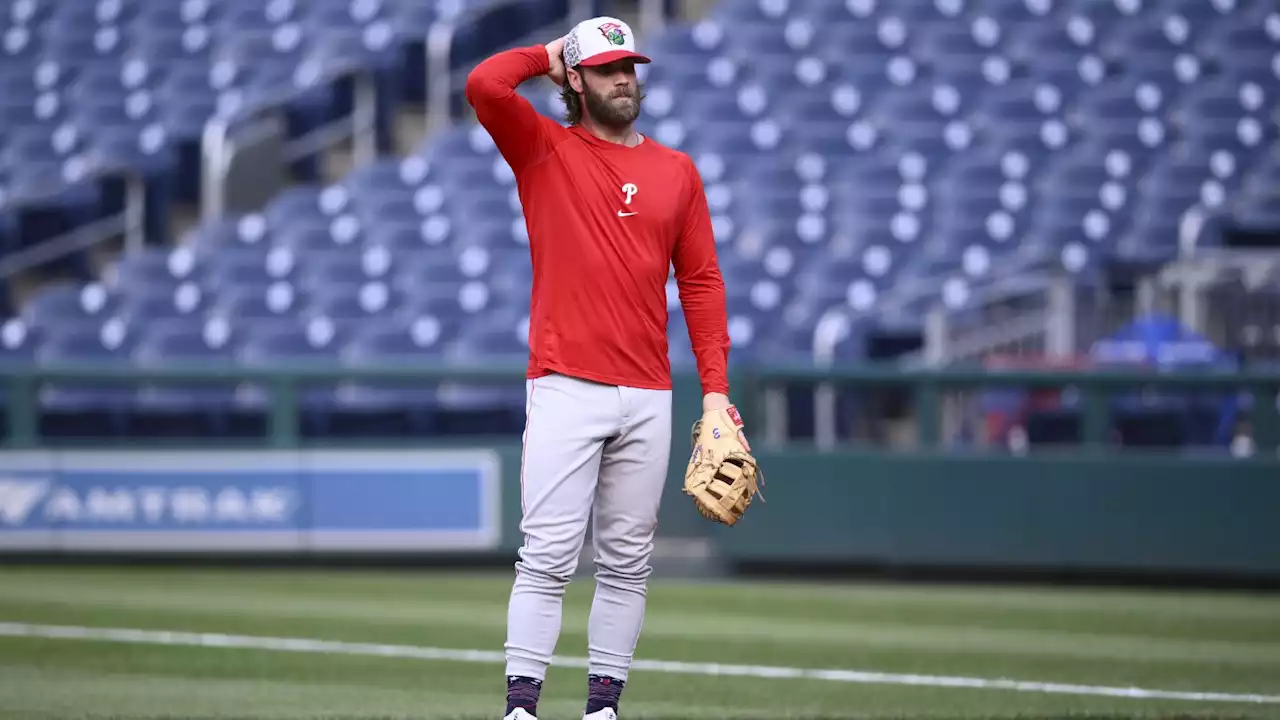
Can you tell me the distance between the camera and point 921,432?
33.6 feet

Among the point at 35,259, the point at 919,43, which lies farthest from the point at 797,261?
the point at 35,259

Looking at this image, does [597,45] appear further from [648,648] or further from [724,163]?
[724,163]

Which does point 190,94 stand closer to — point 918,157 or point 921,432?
point 918,157

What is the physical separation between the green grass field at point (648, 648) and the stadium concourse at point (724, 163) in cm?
411

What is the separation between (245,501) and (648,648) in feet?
13.9

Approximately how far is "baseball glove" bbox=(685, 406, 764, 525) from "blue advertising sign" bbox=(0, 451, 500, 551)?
6272mm

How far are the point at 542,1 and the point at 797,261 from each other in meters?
4.40

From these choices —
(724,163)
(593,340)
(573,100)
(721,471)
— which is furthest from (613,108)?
(724,163)

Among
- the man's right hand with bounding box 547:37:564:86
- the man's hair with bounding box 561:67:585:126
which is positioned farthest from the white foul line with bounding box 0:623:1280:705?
the man's right hand with bounding box 547:37:564:86

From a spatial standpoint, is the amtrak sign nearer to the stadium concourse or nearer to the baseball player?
the stadium concourse

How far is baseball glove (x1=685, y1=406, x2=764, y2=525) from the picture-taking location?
4.27 m

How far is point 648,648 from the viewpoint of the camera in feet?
23.3

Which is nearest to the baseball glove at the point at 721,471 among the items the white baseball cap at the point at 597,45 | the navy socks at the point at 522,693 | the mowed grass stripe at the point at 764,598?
the navy socks at the point at 522,693

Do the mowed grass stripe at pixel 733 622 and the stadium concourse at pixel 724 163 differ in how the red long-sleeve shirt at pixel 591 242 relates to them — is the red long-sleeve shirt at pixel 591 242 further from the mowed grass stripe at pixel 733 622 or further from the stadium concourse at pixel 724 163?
the stadium concourse at pixel 724 163
